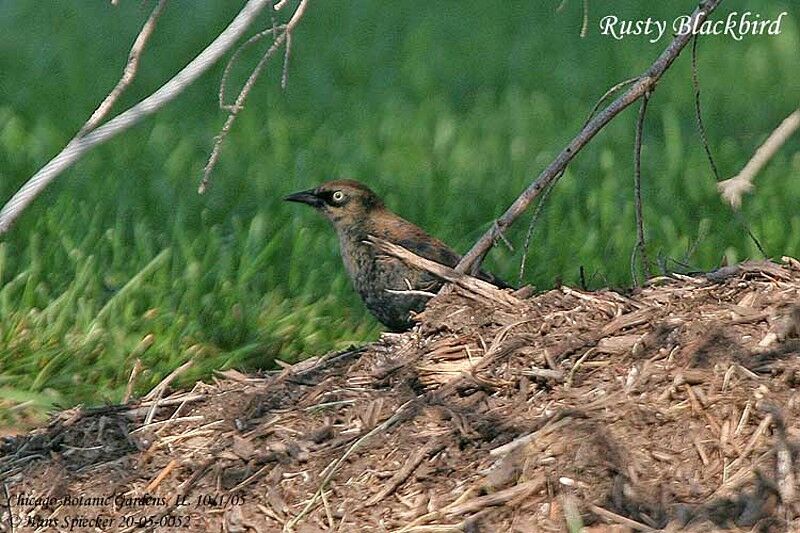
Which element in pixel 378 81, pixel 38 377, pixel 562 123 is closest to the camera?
pixel 38 377

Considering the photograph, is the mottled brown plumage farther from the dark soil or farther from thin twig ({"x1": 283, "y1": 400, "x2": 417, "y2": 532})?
thin twig ({"x1": 283, "y1": 400, "x2": 417, "y2": 532})

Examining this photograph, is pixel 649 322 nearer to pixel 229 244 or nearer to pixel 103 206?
pixel 229 244

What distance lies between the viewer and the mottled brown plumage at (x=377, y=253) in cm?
600

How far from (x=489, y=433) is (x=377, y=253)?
6.22ft

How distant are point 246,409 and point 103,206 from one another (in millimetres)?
3341

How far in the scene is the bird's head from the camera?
22.2 feet

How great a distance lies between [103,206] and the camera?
26.7 feet

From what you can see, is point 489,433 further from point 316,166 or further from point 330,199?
point 316,166

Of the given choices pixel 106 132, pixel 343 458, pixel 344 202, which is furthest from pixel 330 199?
pixel 106 132

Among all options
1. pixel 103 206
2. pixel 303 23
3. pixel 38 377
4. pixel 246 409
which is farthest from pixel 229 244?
pixel 303 23

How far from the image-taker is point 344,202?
6.80m

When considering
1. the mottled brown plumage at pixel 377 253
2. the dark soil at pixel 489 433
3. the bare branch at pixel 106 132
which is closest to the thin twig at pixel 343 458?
the dark soil at pixel 489 433

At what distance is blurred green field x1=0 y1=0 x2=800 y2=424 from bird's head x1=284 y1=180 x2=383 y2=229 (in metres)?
0.53

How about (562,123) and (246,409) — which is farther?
(562,123)
